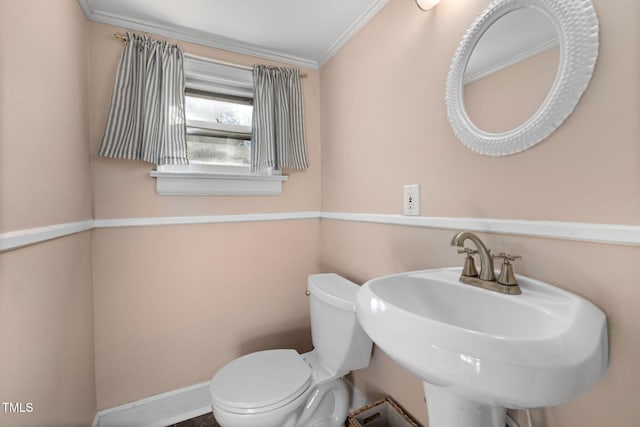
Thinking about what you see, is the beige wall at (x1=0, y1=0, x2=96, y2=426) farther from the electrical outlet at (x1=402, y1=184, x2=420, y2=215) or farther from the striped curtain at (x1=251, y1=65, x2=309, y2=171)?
the electrical outlet at (x1=402, y1=184, x2=420, y2=215)

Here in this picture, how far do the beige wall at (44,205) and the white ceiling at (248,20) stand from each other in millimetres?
243

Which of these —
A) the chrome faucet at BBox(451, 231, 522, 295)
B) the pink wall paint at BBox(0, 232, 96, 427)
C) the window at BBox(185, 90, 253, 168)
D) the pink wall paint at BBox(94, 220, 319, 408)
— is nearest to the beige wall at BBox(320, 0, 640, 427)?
the chrome faucet at BBox(451, 231, 522, 295)

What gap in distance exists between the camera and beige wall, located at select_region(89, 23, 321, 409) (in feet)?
4.29

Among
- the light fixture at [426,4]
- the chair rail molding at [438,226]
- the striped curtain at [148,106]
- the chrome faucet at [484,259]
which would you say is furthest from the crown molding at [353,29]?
the chrome faucet at [484,259]

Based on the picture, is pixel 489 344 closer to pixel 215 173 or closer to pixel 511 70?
pixel 511 70

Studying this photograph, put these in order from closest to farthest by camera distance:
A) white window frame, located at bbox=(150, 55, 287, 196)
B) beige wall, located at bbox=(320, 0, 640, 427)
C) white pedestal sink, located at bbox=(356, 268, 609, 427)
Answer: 1. white pedestal sink, located at bbox=(356, 268, 609, 427)
2. beige wall, located at bbox=(320, 0, 640, 427)
3. white window frame, located at bbox=(150, 55, 287, 196)

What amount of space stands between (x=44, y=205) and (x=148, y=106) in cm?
73

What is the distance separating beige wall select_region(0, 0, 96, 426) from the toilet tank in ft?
3.23

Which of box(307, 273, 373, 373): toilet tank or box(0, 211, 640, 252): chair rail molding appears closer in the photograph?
box(0, 211, 640, 252): chair rail molding

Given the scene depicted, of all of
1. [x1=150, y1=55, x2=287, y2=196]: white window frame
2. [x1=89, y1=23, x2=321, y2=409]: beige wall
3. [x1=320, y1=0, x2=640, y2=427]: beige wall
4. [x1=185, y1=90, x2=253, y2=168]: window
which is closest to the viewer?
[x1=320, y1=0, x2=640, y2=427]: beige wall

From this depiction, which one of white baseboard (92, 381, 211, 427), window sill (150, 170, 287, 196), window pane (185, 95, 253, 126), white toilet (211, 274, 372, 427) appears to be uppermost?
window pane (185, 95, 253, 126)

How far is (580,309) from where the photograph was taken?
0.55 m

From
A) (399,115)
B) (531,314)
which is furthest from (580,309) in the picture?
(399,115)

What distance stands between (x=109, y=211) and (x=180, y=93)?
2.38ft
